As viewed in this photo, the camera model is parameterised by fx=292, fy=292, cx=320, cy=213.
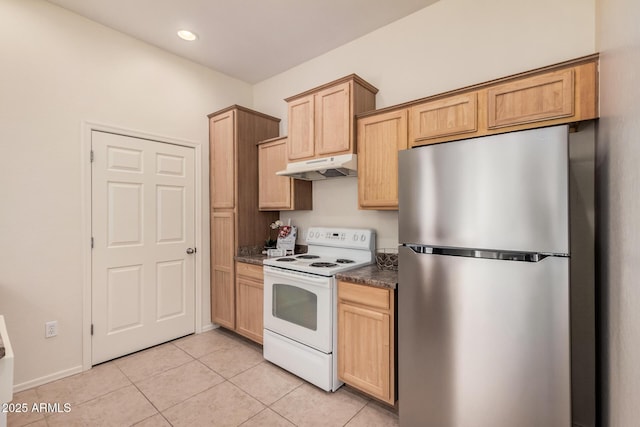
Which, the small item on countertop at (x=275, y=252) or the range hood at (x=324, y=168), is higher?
the range hood at (x=324, y=168)

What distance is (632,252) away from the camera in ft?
2.93

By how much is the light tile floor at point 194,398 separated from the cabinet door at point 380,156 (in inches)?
58.0

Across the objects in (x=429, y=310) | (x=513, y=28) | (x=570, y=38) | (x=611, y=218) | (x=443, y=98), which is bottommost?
(x=429, y=310)

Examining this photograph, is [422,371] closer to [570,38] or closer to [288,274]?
[288,274]

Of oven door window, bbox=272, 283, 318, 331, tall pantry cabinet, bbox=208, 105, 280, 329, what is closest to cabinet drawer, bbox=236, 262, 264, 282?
tall pantry cabinet, bbox=208, 105, 280, 329

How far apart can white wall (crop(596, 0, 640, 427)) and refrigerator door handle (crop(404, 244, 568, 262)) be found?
0.25 metres

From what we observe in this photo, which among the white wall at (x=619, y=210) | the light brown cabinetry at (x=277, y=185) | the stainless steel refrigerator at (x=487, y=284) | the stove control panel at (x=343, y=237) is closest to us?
the white wall at (x=619, y=210)

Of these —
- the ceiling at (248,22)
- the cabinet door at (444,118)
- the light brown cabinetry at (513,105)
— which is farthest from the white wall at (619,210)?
the ceiling at (248,22)

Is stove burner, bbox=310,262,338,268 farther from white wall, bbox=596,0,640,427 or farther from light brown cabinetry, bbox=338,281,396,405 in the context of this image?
white wall, bbox=596,0,640,427

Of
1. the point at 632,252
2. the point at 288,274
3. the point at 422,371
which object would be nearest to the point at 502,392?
the point at 422,371

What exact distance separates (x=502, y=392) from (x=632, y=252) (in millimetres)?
854

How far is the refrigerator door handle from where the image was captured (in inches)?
51.2

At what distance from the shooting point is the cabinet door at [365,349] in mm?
1919

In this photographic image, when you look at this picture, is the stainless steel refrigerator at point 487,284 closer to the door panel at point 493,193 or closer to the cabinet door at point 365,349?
the door panel at point 493,193
